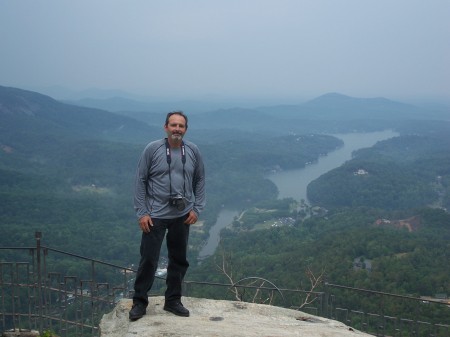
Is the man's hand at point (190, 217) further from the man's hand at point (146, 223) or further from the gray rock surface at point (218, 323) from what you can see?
the gray rock surface at point (218, 323)

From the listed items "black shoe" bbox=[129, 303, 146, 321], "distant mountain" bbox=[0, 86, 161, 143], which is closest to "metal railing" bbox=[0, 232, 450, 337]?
"black shoe" bbox=[129, 303, 146, 321]

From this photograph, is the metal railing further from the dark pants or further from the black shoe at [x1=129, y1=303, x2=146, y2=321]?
the dark pants

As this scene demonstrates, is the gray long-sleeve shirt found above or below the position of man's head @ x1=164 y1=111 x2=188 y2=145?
below

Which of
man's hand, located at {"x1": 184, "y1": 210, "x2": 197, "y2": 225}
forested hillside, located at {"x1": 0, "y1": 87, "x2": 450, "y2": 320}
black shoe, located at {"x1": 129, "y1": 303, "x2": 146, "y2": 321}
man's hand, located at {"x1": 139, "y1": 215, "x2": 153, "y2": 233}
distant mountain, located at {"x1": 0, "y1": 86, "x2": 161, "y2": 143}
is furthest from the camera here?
distant mountain, located at {"x1": 0, "y1": 86, "x2": 161, "y2": 143}

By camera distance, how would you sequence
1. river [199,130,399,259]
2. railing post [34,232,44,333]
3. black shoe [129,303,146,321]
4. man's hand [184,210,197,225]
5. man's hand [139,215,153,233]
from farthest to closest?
river [199,130,399,259]
railing post [34,232,44,333]
black shoe [129,303,146,321]
man's hand [184,210,197,225]
man's hand [139,215,153,233]

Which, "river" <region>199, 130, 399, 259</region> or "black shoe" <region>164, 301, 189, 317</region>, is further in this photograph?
"river" <region>199, 130, 399, 259</region>

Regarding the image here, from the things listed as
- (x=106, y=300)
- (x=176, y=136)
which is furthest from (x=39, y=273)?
(x=176, y=136)

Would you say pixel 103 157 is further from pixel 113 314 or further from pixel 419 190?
pixel 113 314
